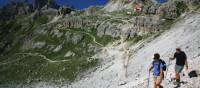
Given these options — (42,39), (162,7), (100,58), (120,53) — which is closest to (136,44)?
(120,53)

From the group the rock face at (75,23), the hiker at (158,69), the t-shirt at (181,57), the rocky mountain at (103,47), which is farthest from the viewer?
the rock face at (75,23)

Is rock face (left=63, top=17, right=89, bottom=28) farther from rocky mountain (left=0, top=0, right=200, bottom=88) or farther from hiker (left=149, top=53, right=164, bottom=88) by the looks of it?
hiker (left=149, top=53, right=164, bottom=88)

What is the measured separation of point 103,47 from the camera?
110m

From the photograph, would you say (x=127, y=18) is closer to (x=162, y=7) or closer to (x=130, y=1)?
(x=162, y=7)

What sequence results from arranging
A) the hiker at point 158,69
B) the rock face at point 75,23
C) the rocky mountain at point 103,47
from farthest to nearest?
the rock face at point 75,23 < the rocky mountain at point 103,47 < the hiker at point 158,69

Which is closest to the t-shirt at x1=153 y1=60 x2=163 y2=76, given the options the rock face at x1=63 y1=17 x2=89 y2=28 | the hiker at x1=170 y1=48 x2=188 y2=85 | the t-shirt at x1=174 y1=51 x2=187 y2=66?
the hiker at x1=170 y1=48 x2=188 y2=85

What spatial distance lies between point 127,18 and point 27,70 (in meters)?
36.2

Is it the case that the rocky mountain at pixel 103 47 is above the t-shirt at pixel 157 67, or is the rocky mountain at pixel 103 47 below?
below

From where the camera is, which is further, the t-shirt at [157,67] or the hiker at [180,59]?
the hiker at [180,59]

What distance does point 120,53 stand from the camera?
90250 millimetres

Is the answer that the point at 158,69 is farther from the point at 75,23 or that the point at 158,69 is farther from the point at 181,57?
the point at 75,23

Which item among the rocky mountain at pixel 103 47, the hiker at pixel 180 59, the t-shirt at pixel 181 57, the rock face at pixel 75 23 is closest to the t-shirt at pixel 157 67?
the hiker at pixel 180 59

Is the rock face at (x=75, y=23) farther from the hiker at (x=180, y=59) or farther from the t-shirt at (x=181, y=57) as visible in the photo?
the t-shirt at (x=181, y=57)

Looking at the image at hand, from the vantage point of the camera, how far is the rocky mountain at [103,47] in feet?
227
